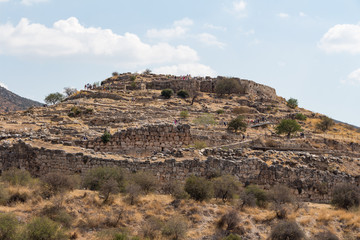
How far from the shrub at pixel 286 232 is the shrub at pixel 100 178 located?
15.3 feet

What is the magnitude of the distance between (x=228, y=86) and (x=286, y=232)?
217 feet

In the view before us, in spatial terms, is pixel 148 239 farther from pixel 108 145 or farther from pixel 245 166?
pixel 108 145

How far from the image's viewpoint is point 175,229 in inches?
342

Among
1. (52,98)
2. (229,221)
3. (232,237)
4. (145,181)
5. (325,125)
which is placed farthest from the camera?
(52,98)

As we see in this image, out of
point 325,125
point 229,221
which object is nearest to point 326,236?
point 229,221

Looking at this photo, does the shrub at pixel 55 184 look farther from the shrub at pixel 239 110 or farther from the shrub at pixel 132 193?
the shrub at pixel 239 110

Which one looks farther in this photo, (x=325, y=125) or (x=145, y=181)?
(x=325, y=125)

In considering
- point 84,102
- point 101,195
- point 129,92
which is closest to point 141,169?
point 101,195

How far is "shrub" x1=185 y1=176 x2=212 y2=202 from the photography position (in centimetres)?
1095

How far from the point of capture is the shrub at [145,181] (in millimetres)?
11312

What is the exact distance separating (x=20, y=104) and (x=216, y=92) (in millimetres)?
61677

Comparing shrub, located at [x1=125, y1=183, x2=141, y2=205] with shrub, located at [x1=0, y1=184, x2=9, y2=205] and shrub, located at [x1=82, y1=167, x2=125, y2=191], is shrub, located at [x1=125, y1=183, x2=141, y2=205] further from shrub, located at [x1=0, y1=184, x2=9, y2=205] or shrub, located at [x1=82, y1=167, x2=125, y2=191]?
shrub, located at [x1=0, y1=184, x2=9, y2=205]

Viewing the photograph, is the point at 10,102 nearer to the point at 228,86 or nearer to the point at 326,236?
the point at 228,86

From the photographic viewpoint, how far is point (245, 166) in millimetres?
13586
